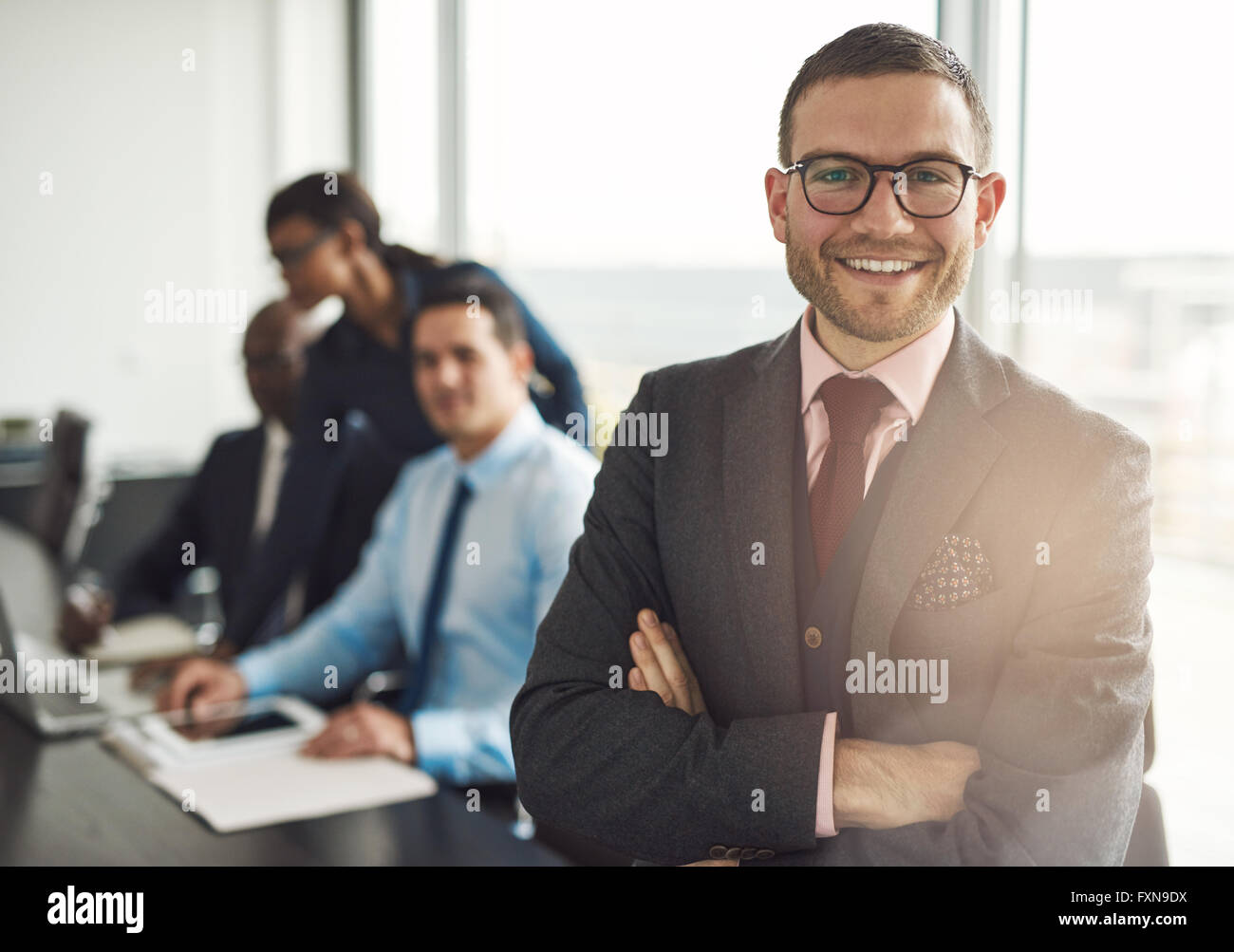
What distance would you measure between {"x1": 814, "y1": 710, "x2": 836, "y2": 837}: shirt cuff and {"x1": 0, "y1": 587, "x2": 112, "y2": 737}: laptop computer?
4.66ft

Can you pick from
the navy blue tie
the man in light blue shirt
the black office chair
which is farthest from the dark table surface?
the black office chair

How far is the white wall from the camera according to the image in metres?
5.17

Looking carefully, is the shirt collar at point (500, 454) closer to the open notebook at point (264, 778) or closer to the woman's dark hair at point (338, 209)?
the open notebook at point (264, 778)

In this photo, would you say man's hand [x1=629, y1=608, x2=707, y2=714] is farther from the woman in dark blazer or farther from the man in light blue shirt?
the woman in dark blazer

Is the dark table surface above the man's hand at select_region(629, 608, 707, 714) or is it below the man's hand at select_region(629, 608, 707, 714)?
below

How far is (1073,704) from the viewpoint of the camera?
1152 millimetres

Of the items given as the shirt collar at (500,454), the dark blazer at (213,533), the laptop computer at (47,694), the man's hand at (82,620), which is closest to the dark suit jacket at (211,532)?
the dark blazer at (213,533)

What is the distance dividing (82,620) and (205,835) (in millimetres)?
1230

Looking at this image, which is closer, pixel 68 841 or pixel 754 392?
pixel 754 392

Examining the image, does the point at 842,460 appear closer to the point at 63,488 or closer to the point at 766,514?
the point at 766,514
